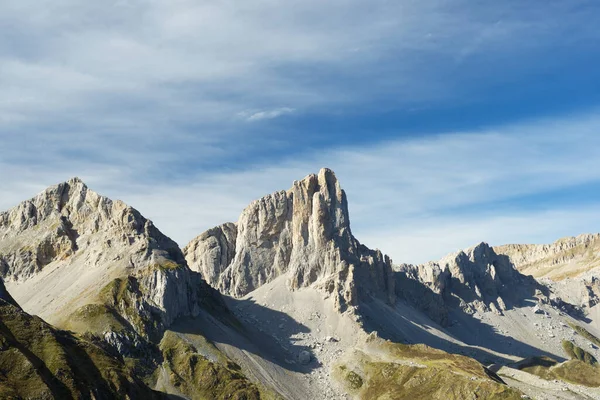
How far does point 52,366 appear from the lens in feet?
516

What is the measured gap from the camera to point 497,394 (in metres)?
198

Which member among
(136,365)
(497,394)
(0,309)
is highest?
(0,309)

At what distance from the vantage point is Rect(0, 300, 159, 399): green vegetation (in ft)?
474

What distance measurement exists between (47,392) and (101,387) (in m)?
19.8

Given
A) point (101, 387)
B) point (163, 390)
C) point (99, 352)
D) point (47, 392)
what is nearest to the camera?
point (47, 392)

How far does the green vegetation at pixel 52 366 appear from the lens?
145m

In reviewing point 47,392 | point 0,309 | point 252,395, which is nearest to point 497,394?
point 252,395

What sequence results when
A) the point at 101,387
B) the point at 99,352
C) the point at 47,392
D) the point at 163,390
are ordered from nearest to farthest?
1. the point at 47,392
2. the point at 101,387
3. the point at 99,352
4. the point at 163,390

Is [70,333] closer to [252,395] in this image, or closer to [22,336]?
[22,336]

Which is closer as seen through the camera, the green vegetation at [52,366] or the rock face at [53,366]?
the rock face at [53,366]

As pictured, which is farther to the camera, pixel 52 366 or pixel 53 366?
pixel 52 366

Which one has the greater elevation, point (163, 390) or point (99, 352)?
point (99, 352)

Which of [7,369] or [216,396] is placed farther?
[216,396]

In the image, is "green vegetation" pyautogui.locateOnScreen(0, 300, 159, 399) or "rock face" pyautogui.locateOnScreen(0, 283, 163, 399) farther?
"green vegetation" pyautogui.locateOnScreen(0, 300, 159, 399)
